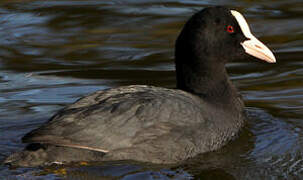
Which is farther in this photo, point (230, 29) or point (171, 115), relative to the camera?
point (230, 29)

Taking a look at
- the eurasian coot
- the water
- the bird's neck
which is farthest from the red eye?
the water

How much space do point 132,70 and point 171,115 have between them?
102 inches

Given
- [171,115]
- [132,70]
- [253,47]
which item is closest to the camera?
[171,115]

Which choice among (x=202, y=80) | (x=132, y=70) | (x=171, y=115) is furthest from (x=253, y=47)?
(x=132, y=70)

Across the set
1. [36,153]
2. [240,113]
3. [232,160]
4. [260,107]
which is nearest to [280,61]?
[260,107]

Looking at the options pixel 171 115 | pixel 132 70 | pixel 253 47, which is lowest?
pixel 132 70

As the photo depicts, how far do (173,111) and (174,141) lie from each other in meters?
0.23

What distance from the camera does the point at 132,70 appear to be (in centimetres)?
789

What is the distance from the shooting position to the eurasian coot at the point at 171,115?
5.11 metres

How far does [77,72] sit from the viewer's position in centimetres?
794

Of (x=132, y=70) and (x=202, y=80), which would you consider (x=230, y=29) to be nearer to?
(x=202, y=80)

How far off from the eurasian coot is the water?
0.36ft

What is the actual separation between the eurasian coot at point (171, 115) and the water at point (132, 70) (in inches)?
4.3

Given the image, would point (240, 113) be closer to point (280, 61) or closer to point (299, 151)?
point (299, 151)
